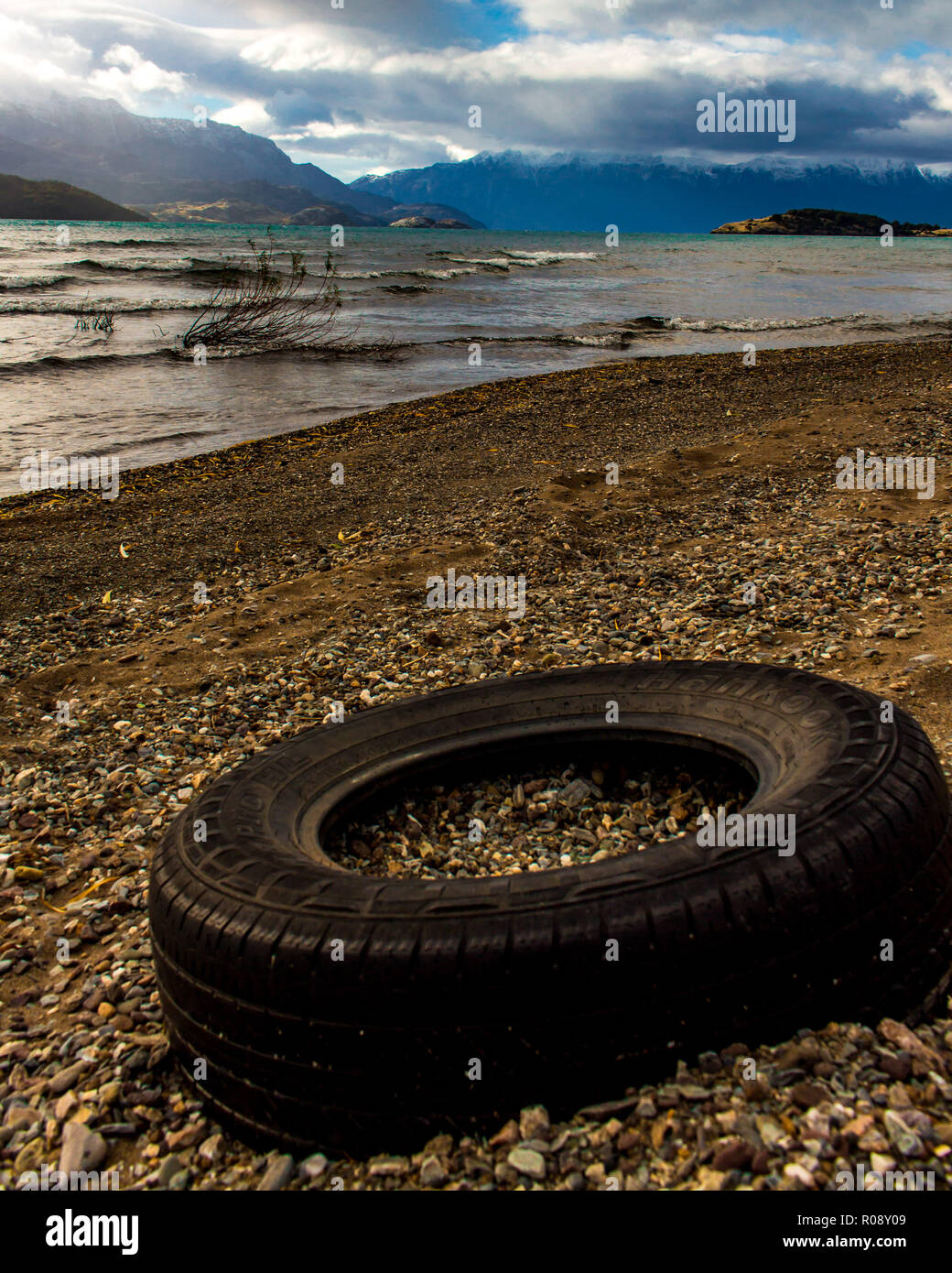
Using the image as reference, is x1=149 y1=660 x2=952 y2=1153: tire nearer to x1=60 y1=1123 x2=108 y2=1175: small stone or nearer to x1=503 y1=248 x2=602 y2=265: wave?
x1=60 y1=1123 x2=108 y2=1175: small stone

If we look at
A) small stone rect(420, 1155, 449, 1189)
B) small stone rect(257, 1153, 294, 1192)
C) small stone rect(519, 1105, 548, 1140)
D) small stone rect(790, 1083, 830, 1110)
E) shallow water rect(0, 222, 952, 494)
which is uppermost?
shallow water rect(0, 222, 952, 494)

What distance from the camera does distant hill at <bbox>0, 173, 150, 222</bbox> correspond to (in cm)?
11731

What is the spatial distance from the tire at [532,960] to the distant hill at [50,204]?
452ft

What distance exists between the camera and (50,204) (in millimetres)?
117812

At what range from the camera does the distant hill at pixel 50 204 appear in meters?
117

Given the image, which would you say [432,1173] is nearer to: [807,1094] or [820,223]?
[807,1094]

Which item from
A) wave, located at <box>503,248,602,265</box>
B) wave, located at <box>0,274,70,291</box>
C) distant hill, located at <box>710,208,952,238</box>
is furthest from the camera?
distant hill, located at <box>710,208,952,238</box>

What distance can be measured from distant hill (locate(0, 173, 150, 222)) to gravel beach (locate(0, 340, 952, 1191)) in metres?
129

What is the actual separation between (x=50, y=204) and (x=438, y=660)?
141 metres

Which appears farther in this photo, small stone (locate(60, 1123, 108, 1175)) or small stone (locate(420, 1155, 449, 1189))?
small stone (locate(60, 1123, 108, 1175))

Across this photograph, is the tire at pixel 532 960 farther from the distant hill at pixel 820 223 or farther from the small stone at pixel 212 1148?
the distant hill at pixel 820 223

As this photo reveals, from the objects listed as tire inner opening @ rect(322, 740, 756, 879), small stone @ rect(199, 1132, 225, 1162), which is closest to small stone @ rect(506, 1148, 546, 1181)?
small stone @ rect(199, 1132, 225, 1162)

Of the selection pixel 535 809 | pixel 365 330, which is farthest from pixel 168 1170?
pixel 365 330
